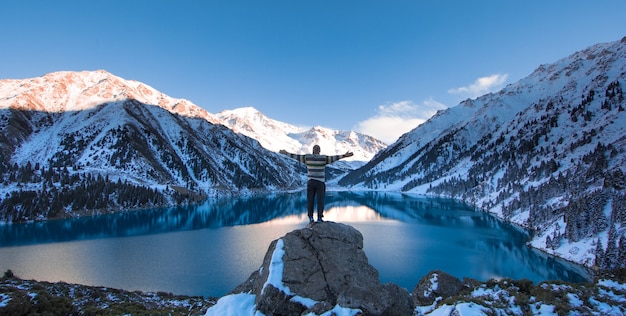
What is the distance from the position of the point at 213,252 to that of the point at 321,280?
64488 millimetres

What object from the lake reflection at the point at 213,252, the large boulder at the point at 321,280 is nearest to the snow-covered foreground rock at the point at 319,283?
the large boulder at the point at 321,280

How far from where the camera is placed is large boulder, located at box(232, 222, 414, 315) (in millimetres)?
12727

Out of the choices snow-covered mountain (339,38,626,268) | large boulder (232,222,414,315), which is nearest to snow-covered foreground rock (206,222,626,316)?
large boulder (232,222,414,315)

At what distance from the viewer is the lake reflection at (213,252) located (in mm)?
54375

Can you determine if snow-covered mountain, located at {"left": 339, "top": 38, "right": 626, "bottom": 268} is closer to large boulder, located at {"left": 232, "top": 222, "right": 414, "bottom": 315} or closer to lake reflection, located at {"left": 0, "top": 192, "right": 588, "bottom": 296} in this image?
lake reflection, located at {"left": 0, "top": 192, "right": 588, "bottom": 296}

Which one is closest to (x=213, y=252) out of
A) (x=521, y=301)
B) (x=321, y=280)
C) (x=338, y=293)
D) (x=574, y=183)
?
(x=321, y=280)

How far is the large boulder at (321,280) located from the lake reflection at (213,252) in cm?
3659

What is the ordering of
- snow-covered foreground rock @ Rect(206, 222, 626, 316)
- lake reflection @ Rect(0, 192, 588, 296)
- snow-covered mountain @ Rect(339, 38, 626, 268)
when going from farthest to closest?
snow-covered mountain @ Rect(339, 38, 626, 268) → lake reflection @ Rect(0, 192, 588, 296) → snow-covered foreground rock @ Rect(206, 222, 626, 316)

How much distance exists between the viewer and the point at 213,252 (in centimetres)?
7200

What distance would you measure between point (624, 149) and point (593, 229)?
225 ft

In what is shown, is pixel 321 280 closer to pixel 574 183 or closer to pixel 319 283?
pixel 319 283

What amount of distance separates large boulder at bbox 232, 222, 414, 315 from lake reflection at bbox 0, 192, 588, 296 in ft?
120

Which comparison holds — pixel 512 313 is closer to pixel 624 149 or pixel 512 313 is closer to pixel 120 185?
pixel 624 149

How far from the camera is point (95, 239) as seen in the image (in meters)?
90.9
